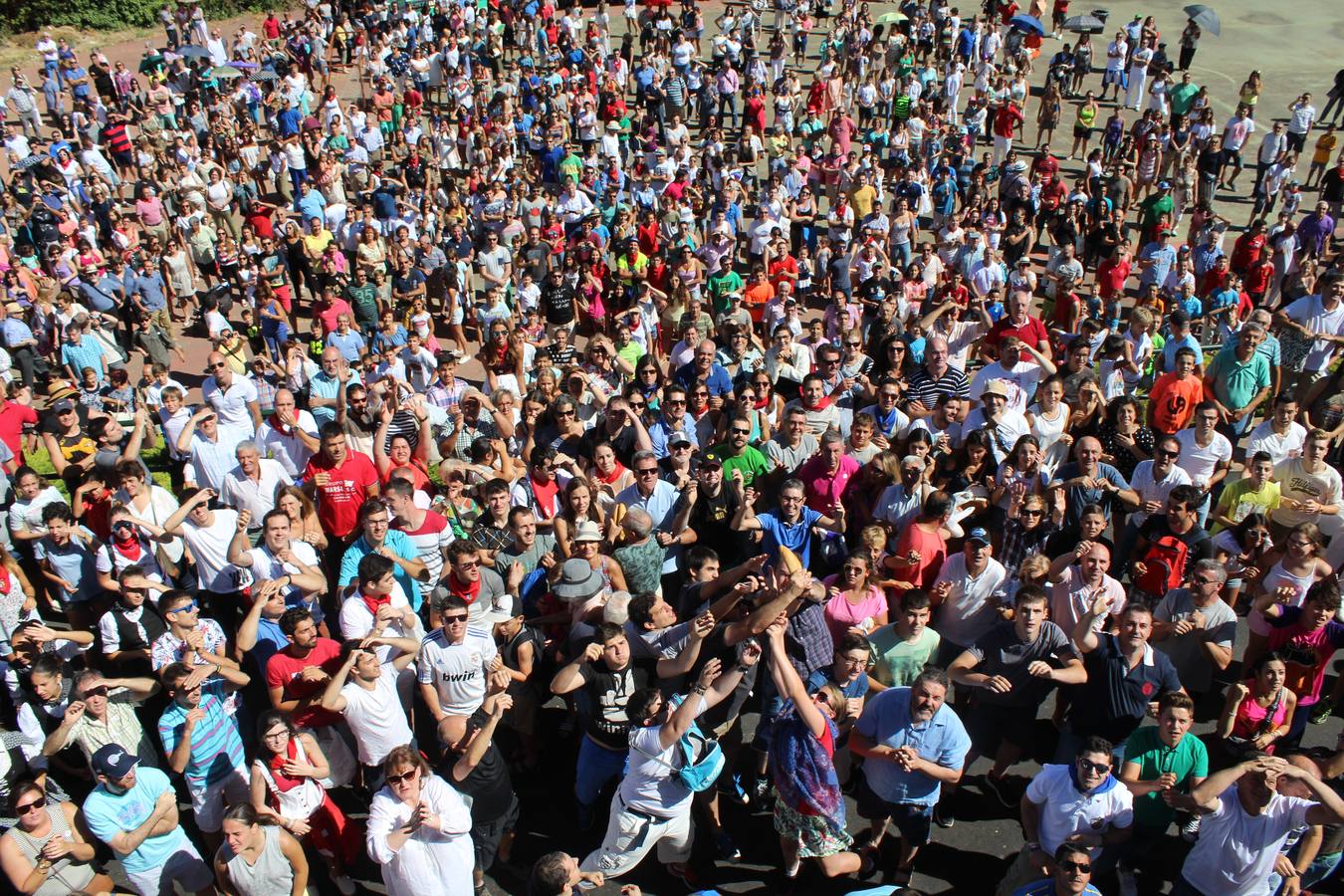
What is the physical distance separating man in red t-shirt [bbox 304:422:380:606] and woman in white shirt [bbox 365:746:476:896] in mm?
3028

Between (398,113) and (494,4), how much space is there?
7.58 metres

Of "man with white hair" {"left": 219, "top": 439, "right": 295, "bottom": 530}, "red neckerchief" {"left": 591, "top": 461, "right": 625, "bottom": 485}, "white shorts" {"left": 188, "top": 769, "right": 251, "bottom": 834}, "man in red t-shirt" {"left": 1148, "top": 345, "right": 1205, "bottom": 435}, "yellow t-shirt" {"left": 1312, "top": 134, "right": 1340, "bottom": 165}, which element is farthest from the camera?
"yellow t-shirt" {"left": 1312, "top": 134, "right": 1340, "bottom": 165}

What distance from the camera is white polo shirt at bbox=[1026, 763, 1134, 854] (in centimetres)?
487

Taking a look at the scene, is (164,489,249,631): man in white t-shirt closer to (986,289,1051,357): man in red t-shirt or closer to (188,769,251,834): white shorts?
(188,769,251,834): white shorts

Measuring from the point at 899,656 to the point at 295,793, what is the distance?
3.41 meters

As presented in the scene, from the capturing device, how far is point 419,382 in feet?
31.1

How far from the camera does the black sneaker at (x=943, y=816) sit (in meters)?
5.96

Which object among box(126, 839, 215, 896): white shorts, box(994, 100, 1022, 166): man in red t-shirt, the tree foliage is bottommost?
box(126, 839, 215, 896): white shorts

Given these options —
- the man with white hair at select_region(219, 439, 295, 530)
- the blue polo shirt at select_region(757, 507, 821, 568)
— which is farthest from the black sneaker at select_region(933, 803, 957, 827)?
the man with white hair at select_region(219, 439, 295, 530)

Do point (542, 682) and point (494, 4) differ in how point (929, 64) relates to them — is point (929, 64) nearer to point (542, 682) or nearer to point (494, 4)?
point (494, 4)

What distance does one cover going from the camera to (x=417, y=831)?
15.7ft

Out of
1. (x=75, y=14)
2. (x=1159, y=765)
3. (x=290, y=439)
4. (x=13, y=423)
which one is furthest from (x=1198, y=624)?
(x=75, y=14)

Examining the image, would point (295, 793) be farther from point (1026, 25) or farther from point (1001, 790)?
point (1026, 25)

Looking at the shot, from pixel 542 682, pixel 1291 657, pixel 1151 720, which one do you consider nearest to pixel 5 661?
pixel 542 682
